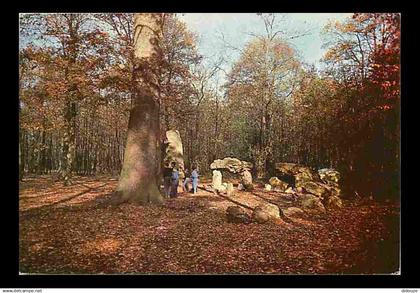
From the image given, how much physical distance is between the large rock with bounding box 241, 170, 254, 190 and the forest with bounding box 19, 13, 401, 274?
3.0 inches

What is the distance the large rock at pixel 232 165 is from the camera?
4367 millimetres

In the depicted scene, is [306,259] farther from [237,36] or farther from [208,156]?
[237,36]

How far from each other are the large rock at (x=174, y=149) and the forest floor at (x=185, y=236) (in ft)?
1.18

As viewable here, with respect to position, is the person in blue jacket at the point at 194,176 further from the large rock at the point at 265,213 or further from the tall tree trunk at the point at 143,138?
the large rock at the point at 265,213

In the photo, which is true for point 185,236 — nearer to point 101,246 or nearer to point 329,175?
point 101,246

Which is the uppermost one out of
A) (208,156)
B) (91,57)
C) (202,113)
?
(91,57)

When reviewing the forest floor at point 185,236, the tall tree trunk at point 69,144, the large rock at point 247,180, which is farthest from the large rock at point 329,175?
the tall tree trunk at point 69,144

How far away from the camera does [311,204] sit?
14.6ft

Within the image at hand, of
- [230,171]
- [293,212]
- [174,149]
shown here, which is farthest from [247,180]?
[174,149]

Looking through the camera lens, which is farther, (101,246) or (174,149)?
(174,149)

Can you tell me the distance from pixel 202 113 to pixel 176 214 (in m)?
1.08

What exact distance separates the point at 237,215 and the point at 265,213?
29 cm
